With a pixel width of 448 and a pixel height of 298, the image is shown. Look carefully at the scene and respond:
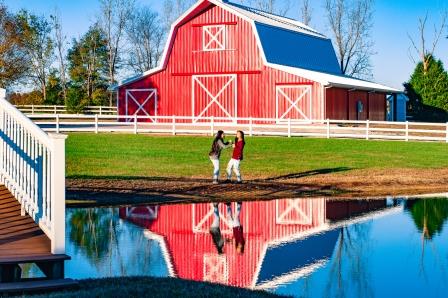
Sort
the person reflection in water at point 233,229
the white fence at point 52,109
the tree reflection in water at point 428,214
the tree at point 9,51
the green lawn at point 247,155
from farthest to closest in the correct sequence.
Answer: the white fence at point 52,109
the tree at point 9,51
the green lawn at point 247,155
the tree reflection in water at point 428,214
the person reflection in water at point 233,229

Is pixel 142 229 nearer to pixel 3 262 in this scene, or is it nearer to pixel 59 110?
pixel 3 262

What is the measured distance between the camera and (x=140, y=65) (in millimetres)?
80562

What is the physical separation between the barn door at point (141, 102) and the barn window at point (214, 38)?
388 cm

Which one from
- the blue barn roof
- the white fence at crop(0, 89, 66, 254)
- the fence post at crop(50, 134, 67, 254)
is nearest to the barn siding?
the blue barn roof

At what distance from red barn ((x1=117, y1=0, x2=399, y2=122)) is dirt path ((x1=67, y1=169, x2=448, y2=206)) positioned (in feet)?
49.4

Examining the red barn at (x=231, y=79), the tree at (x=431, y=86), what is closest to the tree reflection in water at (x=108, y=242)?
the red barn at (x=231, y=79)

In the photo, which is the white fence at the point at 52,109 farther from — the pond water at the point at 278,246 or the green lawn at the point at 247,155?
the pond water at the point at 278,246

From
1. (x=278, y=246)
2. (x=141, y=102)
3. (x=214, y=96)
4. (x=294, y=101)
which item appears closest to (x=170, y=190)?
(x=278, y=246)

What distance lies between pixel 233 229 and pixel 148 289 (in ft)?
22.3

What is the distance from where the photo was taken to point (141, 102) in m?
46.3

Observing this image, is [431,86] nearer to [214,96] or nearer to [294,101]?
[294,101]

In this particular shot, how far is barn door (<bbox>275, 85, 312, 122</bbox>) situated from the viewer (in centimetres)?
4200

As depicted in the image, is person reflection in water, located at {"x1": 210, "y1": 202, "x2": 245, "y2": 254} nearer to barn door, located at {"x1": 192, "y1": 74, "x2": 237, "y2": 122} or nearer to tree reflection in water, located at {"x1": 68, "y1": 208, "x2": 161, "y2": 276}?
tree reflection in water, located at {"x1": 68, "y1": 208, "x2": 161, "y2": 276}

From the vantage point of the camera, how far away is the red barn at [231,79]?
42.4m
